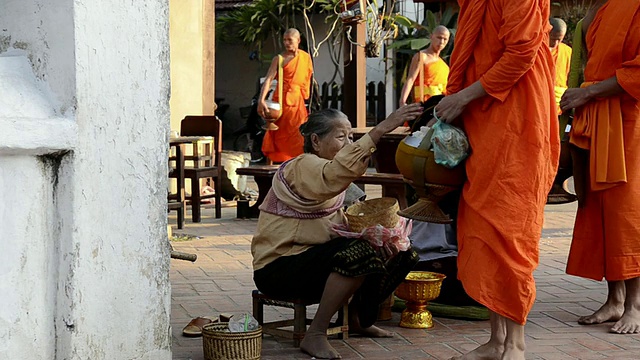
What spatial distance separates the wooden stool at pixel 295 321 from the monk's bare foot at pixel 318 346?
0.35ft

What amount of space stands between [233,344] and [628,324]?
7.44 feet

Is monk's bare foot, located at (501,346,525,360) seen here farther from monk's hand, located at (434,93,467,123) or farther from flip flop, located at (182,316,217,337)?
flip flop, located at (182,316,217,337)

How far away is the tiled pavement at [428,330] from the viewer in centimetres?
498

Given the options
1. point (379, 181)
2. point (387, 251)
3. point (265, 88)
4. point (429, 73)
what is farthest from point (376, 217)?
point (429, 73)

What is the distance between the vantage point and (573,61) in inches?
231

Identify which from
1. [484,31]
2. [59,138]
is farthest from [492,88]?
[59,138]

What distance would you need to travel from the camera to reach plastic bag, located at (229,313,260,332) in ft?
15.1

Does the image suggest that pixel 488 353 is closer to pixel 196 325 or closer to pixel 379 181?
pixel 196 325

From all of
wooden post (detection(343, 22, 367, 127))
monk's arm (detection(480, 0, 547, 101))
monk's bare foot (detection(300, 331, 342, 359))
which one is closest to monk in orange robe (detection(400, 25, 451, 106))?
wooden post (detection(343, 22, 367, 127))

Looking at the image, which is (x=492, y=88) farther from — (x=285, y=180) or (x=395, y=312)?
(x=395, y=312)

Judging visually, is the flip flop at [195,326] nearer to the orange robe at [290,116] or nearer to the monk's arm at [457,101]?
the monk's arm at [457,101]

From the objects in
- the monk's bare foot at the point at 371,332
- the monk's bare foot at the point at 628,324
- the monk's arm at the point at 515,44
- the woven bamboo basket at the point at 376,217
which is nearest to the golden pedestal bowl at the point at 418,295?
the monk's bare foot at the point at 371,332

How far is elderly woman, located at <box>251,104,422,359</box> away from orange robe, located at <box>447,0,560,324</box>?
22.4 inches

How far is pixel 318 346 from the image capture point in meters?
4.78
